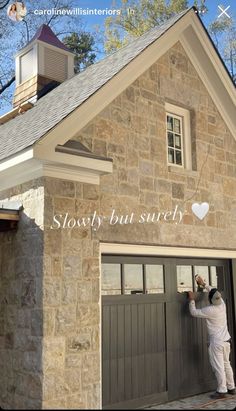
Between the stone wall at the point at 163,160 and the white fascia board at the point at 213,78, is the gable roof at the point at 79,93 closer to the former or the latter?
the white fascia board at the point at 213,78

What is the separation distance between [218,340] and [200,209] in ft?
7.46

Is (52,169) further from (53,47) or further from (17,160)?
(53,47)

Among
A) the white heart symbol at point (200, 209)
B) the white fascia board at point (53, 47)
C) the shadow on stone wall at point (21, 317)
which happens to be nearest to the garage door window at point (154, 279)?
the white heart symbol at point (200, 209)

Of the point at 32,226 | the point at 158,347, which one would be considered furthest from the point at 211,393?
the point at 32,226

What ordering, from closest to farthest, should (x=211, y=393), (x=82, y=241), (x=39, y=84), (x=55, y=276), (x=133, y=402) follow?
(x=55, y=276), (x=82, y=241), (x=133, y=402), (x=211, y=393), (x=39, y=84)

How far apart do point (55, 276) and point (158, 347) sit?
245 cm

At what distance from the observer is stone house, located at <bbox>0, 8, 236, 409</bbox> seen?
615 centimetres

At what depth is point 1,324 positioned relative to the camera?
671 centimetres

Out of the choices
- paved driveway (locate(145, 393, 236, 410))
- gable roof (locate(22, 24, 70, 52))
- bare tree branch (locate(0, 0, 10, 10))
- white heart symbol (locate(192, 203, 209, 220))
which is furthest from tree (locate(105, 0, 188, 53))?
paved driveway (locate(145, 393, 236, 410))

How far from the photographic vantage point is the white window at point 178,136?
850 cm

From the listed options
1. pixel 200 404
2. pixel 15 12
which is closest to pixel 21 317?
pixel 200 404

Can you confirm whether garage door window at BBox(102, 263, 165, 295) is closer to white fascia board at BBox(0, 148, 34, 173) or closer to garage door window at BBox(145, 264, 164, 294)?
garage door window at BBox(145, 264, 164, 294)

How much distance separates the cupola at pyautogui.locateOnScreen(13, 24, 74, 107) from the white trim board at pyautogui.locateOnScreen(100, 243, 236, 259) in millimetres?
5573

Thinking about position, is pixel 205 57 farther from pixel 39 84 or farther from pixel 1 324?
pixel 1 324
